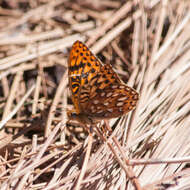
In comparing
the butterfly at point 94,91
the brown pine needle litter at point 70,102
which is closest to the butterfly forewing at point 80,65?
the butterfly at point 94,91

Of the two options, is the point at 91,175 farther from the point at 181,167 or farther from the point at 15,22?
the point at 15,22

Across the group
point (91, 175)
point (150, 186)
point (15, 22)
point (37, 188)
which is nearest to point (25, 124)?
point (37, 188)

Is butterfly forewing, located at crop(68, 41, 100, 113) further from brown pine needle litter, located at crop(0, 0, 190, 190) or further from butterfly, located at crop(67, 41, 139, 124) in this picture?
brown pine needle litter, located at crop(0, 0, 190, 190)

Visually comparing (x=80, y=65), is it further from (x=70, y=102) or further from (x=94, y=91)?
(x=70, y=102)

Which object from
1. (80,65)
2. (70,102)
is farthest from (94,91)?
(70,102)

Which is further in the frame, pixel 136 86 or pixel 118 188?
pixel 136 86
